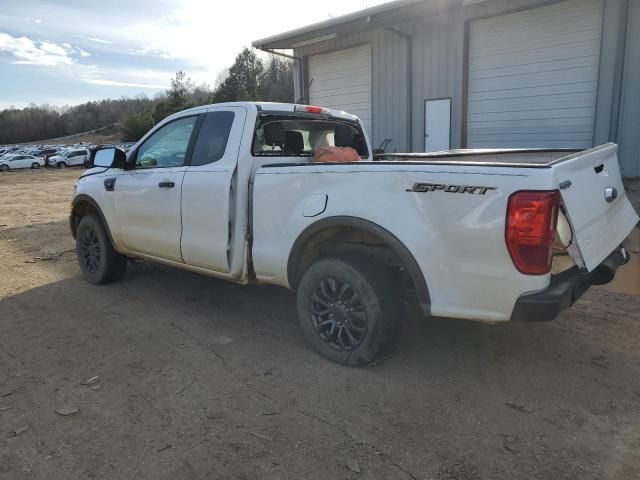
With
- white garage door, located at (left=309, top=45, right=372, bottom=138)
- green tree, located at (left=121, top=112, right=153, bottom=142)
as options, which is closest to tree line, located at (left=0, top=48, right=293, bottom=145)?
green tree, located at (left=121, top=112, right=153, bottom=142)

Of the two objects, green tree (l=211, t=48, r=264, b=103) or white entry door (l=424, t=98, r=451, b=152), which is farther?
green tree (l=211, t=48, r=264, b=103)

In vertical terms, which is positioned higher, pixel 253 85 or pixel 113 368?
pixel 253 85

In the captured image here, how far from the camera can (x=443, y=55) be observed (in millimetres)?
10367

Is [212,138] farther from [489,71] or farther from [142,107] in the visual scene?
[142,107]

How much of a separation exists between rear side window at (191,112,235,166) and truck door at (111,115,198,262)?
0.52 ft

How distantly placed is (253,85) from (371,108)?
48197 mm

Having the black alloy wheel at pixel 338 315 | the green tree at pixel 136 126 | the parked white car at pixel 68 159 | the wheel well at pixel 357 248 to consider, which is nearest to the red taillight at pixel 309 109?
the wheel well at pixel 357 248

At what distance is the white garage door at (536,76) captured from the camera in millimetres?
8648

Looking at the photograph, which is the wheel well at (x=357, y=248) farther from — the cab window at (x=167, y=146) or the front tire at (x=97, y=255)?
the front tire at (x=97, y=255)

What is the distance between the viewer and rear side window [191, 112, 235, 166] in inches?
168

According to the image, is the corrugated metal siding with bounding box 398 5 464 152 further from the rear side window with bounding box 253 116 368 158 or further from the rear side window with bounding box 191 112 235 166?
the rear side window with bounding box 191 112 235 166

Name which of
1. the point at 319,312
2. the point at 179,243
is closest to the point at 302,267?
the point at 319,312

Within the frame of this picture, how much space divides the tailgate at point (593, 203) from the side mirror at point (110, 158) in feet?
13.2

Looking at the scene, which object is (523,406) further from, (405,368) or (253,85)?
(253,85)
